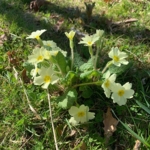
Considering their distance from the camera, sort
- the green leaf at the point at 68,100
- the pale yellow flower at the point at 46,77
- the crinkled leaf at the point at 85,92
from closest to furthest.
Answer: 1. the pale yellow flower at the point at 46,77
2. the green leaf at the point at 68,100
3. the crinkled leaf at the point at 85,92

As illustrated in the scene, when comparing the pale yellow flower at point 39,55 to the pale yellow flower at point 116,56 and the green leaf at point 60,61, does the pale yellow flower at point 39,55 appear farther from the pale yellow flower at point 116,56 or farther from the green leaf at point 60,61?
the pale yellow flower at point 116,56

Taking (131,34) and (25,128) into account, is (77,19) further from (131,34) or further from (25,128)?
(25,128)

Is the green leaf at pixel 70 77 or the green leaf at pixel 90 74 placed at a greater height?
the green leaf at pixel 90 74

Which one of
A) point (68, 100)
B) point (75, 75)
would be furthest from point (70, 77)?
point (68, 100)

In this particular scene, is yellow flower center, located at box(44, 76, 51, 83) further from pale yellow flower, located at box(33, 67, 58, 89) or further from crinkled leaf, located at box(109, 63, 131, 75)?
crinkled leaf, located at box(109, 63, 131, 75)

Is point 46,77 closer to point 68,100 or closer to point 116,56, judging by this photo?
point 68,100

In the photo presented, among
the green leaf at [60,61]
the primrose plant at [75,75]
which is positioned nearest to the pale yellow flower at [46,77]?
the primrose plant at [75,75]

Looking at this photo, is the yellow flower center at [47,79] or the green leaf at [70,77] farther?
the green leaf at [70,77]

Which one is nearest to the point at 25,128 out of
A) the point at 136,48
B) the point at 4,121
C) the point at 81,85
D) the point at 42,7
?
the point at 4,121
